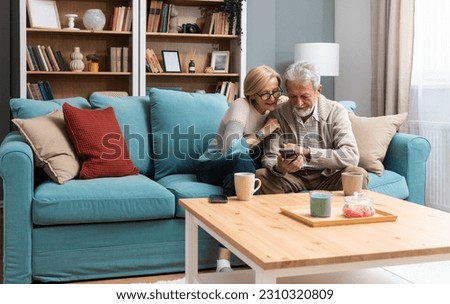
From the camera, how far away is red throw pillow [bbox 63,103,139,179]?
3.28 m

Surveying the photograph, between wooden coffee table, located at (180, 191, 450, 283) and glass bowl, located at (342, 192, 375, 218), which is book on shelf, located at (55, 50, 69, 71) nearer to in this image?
wooden coffee table, located at (180, 191, 450, 283)

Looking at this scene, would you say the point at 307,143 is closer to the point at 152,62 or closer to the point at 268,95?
the point at 268,95

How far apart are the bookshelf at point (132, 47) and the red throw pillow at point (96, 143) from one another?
1709mm

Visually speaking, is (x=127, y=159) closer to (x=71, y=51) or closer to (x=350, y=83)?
(x=71, y=51)

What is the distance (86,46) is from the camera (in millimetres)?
5379

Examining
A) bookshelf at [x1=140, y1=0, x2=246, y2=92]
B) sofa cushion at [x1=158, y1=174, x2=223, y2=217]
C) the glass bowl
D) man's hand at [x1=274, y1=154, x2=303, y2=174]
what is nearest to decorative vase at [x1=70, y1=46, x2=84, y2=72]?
bookshelf at [x1=140, y1=0, x2=246, y2=92]

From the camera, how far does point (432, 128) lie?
4.74m

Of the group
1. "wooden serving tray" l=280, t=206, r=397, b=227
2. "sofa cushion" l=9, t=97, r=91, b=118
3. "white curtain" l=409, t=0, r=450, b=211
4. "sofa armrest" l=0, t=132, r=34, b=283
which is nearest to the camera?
"wooden serving tray" l=280, t=206, r=397, b=227

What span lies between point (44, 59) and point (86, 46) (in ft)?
1.45

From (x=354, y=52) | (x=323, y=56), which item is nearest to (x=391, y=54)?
(x=323, y=56)

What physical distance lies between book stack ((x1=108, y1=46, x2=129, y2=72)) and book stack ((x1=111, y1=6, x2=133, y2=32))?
169 mm
